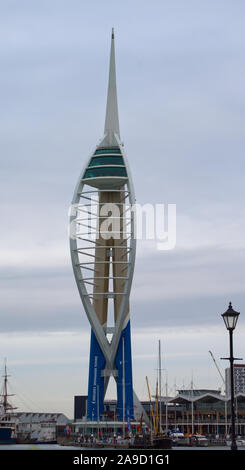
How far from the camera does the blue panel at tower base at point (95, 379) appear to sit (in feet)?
330

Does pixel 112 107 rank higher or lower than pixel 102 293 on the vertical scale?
higher

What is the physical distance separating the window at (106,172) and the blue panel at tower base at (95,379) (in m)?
19.0

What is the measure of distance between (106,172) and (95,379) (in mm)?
24735

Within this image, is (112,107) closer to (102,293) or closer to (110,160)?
(110,160)

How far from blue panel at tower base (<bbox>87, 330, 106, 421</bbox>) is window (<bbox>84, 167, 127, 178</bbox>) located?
62.5 feet

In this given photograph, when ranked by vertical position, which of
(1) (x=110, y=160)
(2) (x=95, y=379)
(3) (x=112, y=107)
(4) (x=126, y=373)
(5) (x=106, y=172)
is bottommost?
(2) (x=95, y=379)

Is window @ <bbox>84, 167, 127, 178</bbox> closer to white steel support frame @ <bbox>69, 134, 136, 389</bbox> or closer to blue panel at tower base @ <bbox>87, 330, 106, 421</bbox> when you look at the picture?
white steel support frame @ <bbox>69, 134, 136, 389</bbox>

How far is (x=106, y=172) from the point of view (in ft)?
338

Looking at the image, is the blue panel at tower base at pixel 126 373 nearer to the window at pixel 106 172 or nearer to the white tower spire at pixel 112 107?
the window at pixel 106 172

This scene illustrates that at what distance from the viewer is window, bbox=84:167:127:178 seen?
103 m

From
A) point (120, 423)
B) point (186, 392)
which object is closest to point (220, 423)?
point (186, 392)

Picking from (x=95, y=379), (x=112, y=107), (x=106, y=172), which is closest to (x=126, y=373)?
(x=95, y=379)
